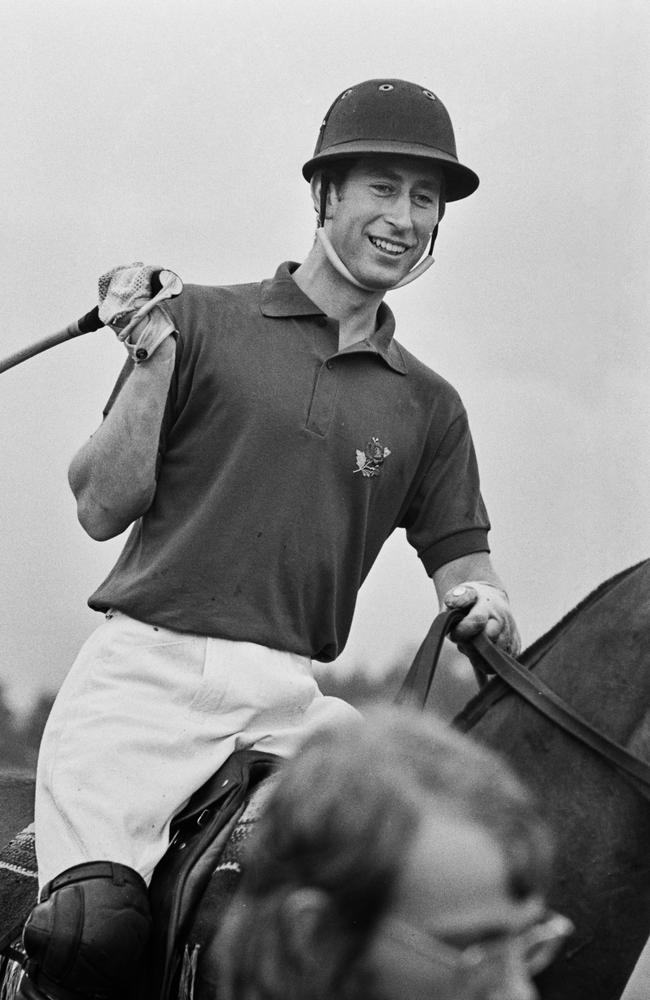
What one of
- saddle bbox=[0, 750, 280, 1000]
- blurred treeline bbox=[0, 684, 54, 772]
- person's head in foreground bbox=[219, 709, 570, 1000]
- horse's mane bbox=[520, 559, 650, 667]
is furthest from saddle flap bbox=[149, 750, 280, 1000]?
blurred treeline bbox=[0, 684, 54, 772]

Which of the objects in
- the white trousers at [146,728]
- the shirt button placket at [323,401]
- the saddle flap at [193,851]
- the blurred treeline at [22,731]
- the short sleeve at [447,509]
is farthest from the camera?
the blurred treeline at [22,731]

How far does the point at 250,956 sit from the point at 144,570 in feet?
6.93

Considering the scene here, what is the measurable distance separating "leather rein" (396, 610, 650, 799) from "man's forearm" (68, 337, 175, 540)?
685 millimetres

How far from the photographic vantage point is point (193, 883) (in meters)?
2.65

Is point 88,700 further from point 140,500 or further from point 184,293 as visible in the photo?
point 184,293

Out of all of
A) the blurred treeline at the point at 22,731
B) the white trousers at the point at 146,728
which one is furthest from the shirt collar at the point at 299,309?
the blurred treeline at the point at 22,731

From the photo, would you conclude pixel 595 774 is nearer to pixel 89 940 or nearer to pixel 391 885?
pixel 89 940

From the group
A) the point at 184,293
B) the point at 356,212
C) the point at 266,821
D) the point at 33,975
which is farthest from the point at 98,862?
the point at 266,821

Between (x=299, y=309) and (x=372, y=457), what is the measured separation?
39 centimetres

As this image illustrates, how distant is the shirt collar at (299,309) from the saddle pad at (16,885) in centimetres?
129

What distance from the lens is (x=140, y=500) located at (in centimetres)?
300

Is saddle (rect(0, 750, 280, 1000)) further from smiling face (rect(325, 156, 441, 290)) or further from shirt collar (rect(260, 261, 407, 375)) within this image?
smiling face (rect(325, 156, 441, 290))

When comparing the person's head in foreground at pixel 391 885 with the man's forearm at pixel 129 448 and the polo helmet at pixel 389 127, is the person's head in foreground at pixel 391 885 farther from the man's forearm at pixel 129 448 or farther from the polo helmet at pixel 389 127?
the polo helmet at pixel 389 127

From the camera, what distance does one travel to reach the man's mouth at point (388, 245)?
3.22 m
